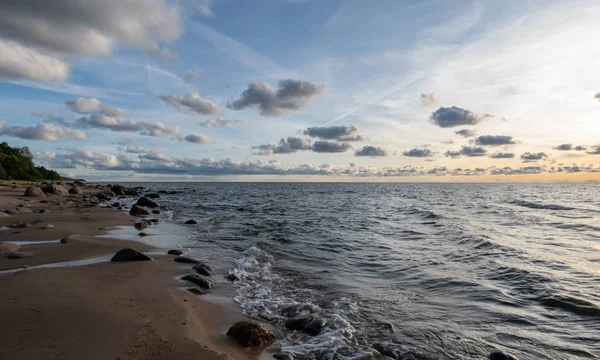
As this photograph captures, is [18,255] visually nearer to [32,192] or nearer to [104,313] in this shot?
[104,313]

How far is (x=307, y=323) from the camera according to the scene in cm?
723

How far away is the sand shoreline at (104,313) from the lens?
16.4 feet

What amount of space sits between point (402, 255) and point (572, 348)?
8.33 m

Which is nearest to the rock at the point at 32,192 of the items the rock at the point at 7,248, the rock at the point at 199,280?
the rock at the point at 7,248

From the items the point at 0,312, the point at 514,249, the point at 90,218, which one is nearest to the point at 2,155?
the point at 90,218

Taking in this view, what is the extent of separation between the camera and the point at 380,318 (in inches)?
308

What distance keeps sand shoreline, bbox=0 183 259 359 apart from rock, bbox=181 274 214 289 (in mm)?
392

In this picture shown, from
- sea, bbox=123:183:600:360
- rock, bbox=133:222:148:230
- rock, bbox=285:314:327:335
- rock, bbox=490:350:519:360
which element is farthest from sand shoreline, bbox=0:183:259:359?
rock, bbox=133:222:148:230

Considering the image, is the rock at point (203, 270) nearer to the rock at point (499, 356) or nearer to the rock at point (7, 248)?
the rock at point (7, 248)

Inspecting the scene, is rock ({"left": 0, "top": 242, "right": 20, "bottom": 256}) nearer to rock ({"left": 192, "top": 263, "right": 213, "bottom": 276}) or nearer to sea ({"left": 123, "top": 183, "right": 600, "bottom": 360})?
rock ({"left": 192, "top": 263, "right": 213, "bottom": 276})

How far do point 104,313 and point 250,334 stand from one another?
2.75m

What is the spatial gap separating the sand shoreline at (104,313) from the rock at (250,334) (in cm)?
18

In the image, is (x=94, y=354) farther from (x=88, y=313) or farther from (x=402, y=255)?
(x=402, y=255)

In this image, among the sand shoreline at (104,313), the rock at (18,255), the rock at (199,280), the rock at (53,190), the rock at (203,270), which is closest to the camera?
the sand shoreline at (104,313)
